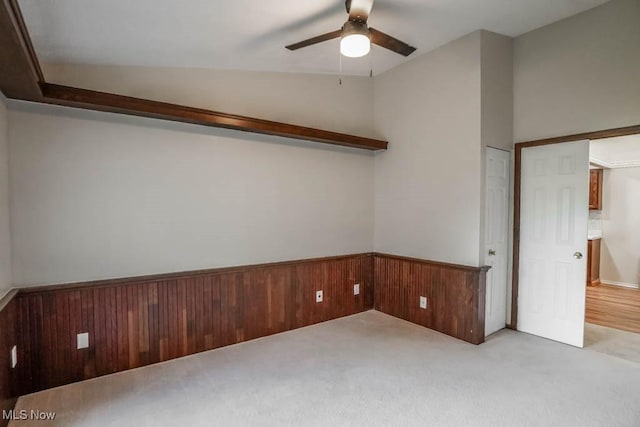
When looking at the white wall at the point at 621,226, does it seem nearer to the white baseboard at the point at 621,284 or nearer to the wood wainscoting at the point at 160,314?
the white baseboard at the point at 621,284

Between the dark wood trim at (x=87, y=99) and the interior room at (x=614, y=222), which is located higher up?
the dark wood trim at (x=87, y=99)

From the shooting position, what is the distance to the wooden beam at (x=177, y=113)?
2355mm

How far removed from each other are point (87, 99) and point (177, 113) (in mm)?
623

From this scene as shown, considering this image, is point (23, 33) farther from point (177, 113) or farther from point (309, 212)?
point (309, 212)

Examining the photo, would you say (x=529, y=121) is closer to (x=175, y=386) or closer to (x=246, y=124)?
(x=246, y=124)

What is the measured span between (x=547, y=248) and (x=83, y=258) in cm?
432

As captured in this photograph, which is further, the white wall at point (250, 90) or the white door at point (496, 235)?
the white door at point (496, 235)

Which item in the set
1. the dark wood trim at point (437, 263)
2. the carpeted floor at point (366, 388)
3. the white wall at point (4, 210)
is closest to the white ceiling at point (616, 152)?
the dark wood trim at point (437, 263)

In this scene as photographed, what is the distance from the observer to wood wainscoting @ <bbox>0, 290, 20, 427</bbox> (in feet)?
6.47

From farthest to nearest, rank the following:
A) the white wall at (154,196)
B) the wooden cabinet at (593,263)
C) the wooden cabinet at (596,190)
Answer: the wooden cabinet at (596,190) → the wooden cabinet at (593,263) → the white wall at (154,196)

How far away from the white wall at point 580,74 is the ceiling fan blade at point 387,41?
1.76 meters

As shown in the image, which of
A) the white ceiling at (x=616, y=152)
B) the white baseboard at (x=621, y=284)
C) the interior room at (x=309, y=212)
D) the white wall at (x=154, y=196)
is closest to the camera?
the interior room at (x=309, y=212)

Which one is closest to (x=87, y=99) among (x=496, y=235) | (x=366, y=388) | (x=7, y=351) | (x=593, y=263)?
(x=7, y=351)

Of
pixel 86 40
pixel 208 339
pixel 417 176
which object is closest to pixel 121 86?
pixel 86 40
